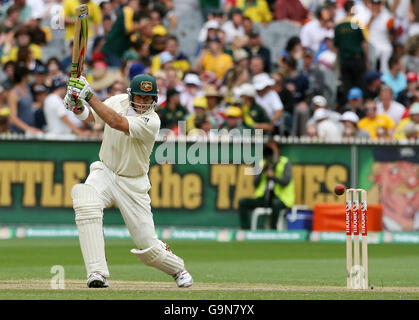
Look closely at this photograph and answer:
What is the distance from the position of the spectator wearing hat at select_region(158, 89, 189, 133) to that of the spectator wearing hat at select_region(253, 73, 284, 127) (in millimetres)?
1412

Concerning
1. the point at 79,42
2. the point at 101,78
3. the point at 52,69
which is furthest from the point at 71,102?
the point at 101,78

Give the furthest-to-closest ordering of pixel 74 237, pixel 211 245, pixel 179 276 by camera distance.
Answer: pixel 74 237, pixel 211 245, pixel 179 276

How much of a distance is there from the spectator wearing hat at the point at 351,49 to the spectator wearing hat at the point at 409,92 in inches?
35.2

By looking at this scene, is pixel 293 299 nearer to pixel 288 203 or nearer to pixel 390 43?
pixel 288 203

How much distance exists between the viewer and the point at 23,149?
791 inches

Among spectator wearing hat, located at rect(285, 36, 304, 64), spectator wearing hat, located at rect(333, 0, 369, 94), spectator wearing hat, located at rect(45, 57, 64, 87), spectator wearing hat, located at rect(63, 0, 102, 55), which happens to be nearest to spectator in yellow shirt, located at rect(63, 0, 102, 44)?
spectator wearing hat, located at rect(63, 0, 102, 55)

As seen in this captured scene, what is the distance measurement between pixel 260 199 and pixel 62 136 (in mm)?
3571

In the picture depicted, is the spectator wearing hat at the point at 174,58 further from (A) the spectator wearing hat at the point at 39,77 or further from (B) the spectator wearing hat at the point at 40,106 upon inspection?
(B) the spectator wearing hat at the point at 40,106

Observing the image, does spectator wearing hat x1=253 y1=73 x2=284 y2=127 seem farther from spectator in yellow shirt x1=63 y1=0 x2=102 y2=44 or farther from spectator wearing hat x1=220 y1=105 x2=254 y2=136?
spectator in yellow shirt x1=63 y1=0 x2=102 y2=44

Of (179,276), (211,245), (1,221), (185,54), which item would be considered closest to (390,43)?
(185,54)

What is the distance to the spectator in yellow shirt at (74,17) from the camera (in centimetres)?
2286

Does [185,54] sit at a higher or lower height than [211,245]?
higher

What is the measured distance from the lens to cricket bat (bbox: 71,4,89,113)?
1078cm

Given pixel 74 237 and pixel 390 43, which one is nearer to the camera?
pixel 74 237
